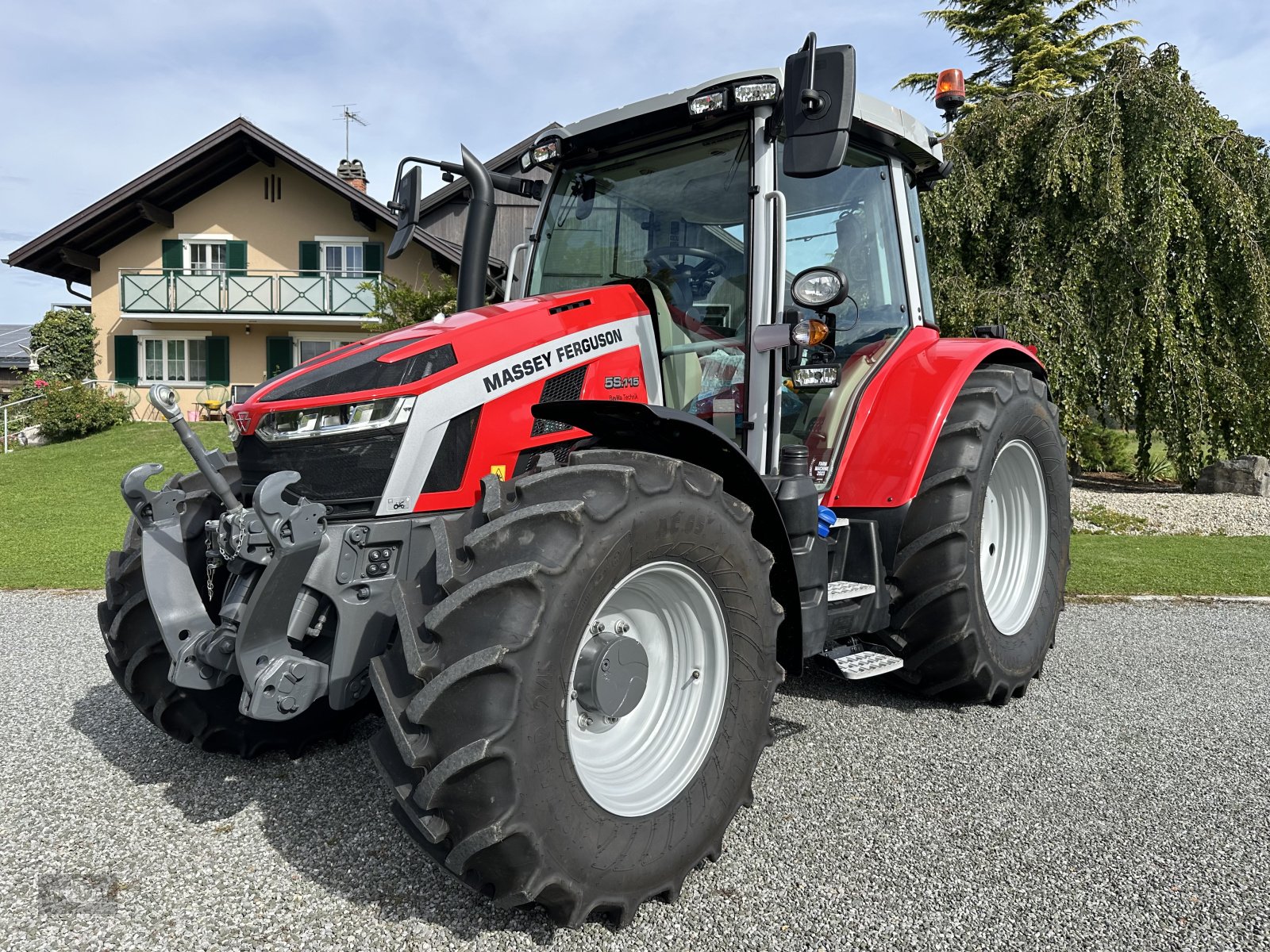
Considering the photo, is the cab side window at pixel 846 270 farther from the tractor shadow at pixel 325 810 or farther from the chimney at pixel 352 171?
the chimney at pixel 352 171

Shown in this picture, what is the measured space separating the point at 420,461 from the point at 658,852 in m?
1.14

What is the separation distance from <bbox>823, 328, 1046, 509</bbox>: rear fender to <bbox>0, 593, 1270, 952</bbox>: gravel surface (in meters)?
0.91

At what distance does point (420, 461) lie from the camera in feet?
7.88

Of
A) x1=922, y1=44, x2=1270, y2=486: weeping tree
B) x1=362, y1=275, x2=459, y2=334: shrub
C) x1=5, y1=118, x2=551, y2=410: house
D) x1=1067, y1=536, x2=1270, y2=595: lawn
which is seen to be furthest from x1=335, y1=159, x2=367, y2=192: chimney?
x1=1067, y1=536, x2=1270, y2=595: lawn

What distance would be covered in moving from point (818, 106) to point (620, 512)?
126 centimetres

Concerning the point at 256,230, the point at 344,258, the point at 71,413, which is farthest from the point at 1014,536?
the point at 256,230

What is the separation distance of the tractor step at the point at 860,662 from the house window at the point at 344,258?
2046cm

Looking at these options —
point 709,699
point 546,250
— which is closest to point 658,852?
point 709,699

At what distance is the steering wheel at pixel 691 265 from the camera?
127 inches

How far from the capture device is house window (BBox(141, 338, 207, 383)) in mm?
22438

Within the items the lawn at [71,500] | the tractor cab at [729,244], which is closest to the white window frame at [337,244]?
the lawn at [71,500]

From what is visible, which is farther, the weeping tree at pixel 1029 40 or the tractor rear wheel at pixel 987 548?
the weeping tree at pixel 1029 40

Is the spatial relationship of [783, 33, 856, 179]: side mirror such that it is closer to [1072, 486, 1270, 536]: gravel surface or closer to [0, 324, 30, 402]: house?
[1072, 486, 1270, 536]: gravel surface

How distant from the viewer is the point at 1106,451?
14914mm
